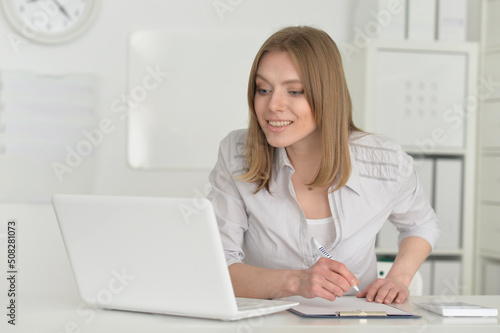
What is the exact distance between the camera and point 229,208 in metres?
1.67

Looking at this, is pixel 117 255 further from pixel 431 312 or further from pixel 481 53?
pixel 481 53

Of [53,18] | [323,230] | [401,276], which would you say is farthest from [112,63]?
[401,276]

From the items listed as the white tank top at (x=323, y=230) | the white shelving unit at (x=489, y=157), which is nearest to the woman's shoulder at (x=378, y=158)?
the white tank top at (x=323, y=230)

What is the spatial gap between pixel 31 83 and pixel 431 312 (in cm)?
221

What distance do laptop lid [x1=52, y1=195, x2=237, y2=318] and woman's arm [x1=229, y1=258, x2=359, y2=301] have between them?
25 cm

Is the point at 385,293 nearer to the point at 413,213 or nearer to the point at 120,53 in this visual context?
the point at 413,213

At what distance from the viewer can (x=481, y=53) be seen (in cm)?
311

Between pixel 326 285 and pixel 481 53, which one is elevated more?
pixel 481 53

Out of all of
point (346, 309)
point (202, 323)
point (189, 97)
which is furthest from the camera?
point (189, 97)

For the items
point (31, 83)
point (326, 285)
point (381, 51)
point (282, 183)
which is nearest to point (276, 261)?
point (282, 183)

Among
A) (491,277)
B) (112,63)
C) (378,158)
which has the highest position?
(112,63)

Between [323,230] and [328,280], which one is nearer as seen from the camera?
[328,280]

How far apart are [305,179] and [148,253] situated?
0.64m

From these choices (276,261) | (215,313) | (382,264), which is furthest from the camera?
(382,264)
